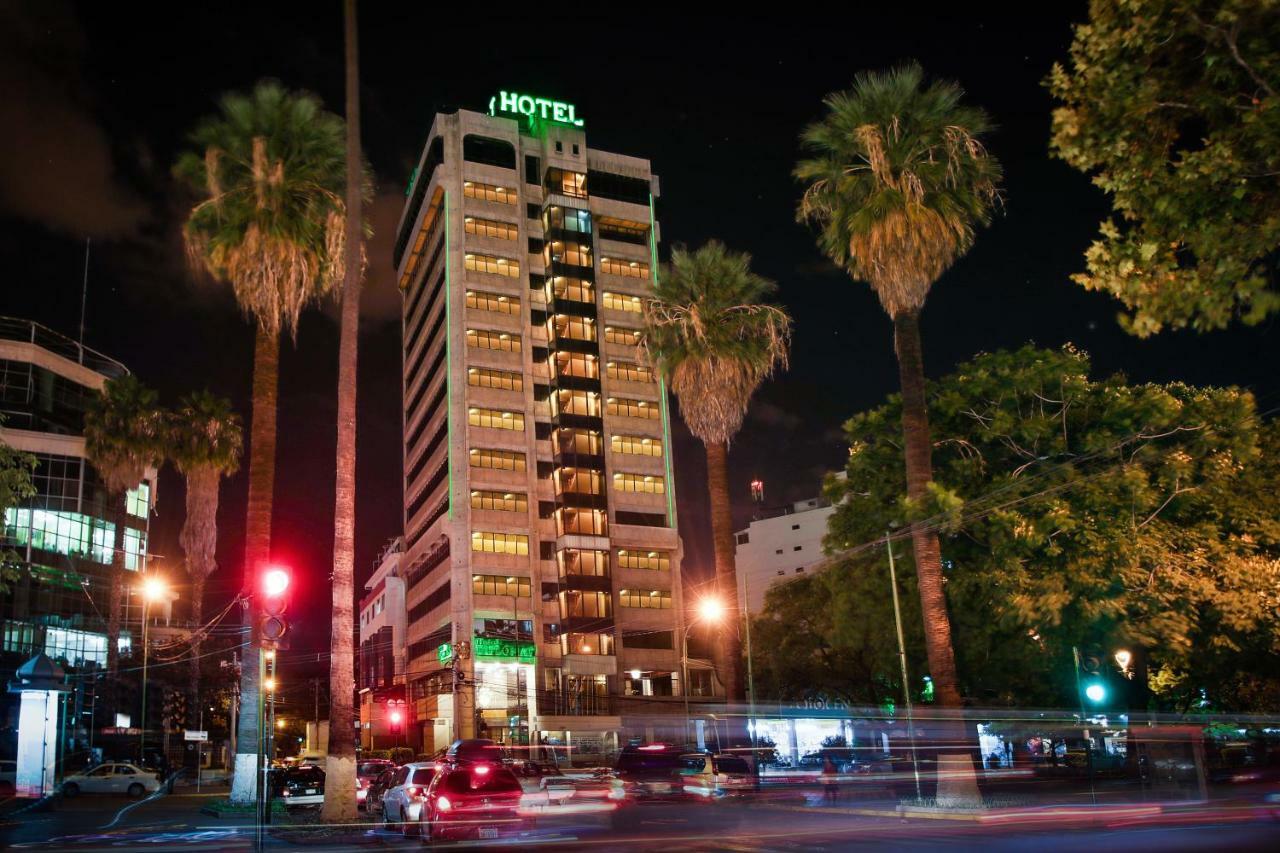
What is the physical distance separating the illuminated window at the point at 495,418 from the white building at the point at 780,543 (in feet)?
164

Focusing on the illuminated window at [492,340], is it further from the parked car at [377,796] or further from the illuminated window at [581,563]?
the parked car at [377,796]

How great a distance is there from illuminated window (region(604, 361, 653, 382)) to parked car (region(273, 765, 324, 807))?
5926 centimetres

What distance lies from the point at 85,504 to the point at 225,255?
156 feet

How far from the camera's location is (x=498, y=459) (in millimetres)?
84312

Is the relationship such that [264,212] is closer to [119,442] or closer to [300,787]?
[300,787]

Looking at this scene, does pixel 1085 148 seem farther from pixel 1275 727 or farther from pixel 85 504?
pixel 85 504

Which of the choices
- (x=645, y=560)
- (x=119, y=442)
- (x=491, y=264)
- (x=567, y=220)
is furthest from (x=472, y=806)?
(x=567, y=220)

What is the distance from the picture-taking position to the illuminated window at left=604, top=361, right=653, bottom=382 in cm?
9069

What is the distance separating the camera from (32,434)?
6781cm

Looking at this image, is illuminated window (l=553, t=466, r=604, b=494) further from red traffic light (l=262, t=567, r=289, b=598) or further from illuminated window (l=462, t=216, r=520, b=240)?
red traffic light (l=262, t=567, r=289, b=598)

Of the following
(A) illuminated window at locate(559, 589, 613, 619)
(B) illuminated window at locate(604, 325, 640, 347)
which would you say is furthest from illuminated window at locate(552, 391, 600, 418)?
(A) illuminated window at locate(559, 589, 613, 619)

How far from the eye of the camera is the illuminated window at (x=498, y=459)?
274ft

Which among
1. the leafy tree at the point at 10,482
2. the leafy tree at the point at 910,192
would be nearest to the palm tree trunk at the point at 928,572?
the leafy tree at the point at 910,192

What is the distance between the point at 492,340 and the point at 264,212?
5687cm
